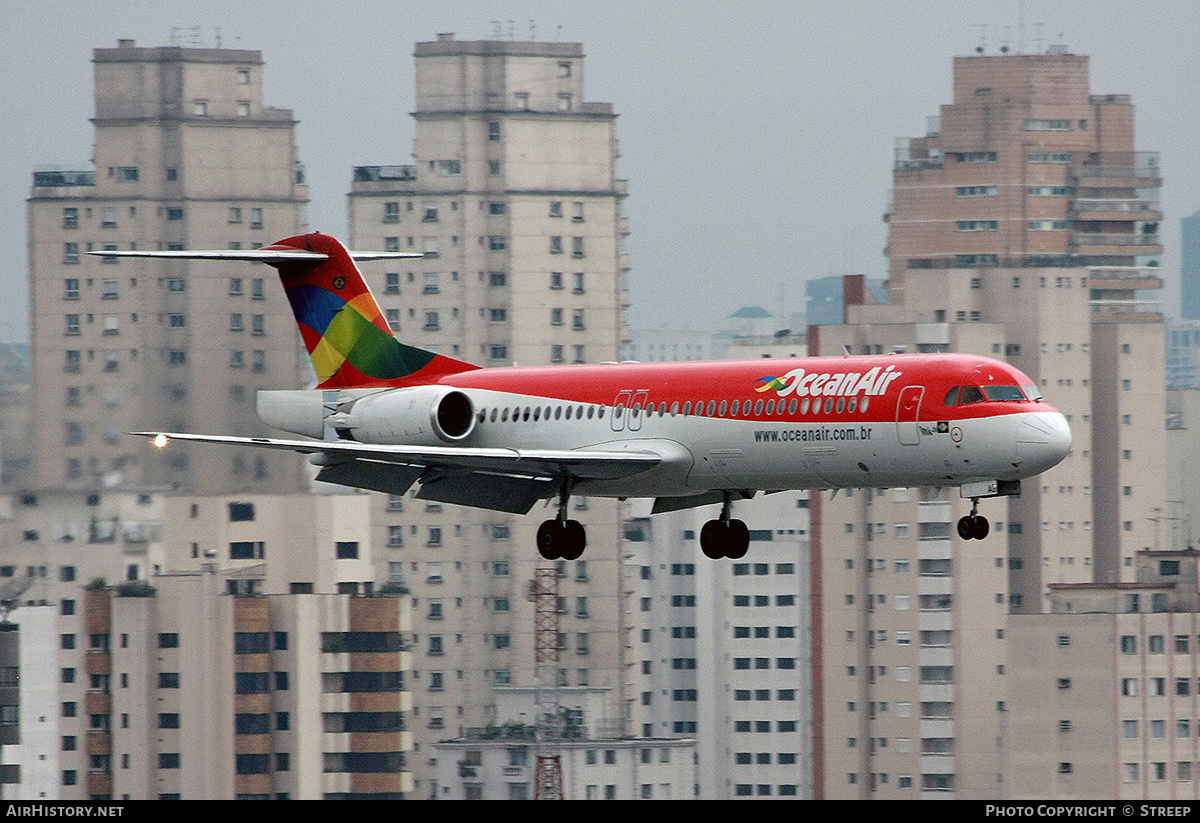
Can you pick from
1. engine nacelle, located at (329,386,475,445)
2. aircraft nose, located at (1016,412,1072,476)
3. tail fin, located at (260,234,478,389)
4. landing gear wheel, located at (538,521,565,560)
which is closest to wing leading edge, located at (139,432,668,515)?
engine nacelle, located at (329,386,475,445)

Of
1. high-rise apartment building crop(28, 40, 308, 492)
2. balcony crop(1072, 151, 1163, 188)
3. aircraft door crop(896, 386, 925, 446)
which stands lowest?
aircraft door crop(896, 386, 925, 446)

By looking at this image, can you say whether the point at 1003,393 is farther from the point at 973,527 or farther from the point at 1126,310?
the point at 1126,310

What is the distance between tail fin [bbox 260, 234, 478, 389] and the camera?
44.3m

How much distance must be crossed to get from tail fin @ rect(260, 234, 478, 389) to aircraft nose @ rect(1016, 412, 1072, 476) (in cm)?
1435

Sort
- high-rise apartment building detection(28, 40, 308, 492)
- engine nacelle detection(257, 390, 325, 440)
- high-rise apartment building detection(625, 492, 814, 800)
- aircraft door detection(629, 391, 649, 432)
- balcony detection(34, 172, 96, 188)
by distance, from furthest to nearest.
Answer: high-rise apartment building detection(625, 492, 814, 800) < balcony detection(34, 172, 96, 188) < high-rise apartment building detection(28, 40, 308, 492) < engine nacelle detection(257, 390, 325, 440) < aircraft door detection(629, 391, 649, 432)

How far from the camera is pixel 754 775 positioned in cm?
13450

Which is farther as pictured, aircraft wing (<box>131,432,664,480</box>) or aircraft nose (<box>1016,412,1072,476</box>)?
aircraft wing (<box>131,432,664,480</box>)

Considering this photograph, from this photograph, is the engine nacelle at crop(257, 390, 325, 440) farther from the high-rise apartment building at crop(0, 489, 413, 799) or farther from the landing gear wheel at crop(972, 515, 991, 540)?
the high-rise apartment building at crop(0, 489, 413, 799)

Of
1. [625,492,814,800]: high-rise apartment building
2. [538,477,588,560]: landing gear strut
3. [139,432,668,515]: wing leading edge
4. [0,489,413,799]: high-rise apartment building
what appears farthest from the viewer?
[625,492,814,800]: high-rise apartment building

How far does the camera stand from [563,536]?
39.7 m

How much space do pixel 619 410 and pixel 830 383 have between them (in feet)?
15.9

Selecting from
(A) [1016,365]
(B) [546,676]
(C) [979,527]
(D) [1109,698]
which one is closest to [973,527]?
(C) [979,527]

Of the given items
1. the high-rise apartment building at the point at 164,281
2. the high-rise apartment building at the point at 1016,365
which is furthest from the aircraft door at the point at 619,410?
the high-rise apartment building at the point at 1016,365

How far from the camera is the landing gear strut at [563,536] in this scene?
1559 inches
